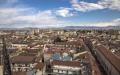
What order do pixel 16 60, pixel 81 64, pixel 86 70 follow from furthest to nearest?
pixel 16 60
pixel 81 64
pixel 86 70

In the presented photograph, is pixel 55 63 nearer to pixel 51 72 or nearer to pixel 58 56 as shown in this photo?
pixel 51 72

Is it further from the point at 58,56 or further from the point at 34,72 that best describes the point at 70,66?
the point at 58,56

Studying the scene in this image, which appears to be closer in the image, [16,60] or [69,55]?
[16,60]

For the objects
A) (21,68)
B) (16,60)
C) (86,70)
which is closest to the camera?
(86,70)

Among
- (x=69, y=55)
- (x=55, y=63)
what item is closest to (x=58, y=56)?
(x=69, y=55)

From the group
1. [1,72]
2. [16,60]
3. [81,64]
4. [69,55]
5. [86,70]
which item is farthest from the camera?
[69,55]

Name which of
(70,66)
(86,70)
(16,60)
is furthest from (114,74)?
(16,60)

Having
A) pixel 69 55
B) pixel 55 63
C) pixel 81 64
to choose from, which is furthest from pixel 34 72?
pixel 69 55

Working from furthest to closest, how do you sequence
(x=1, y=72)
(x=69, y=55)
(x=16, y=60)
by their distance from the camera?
(x=69, y=55) < (x=16, y=60) < (x=1, y=72)

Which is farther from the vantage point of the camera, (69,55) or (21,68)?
(69,55)
